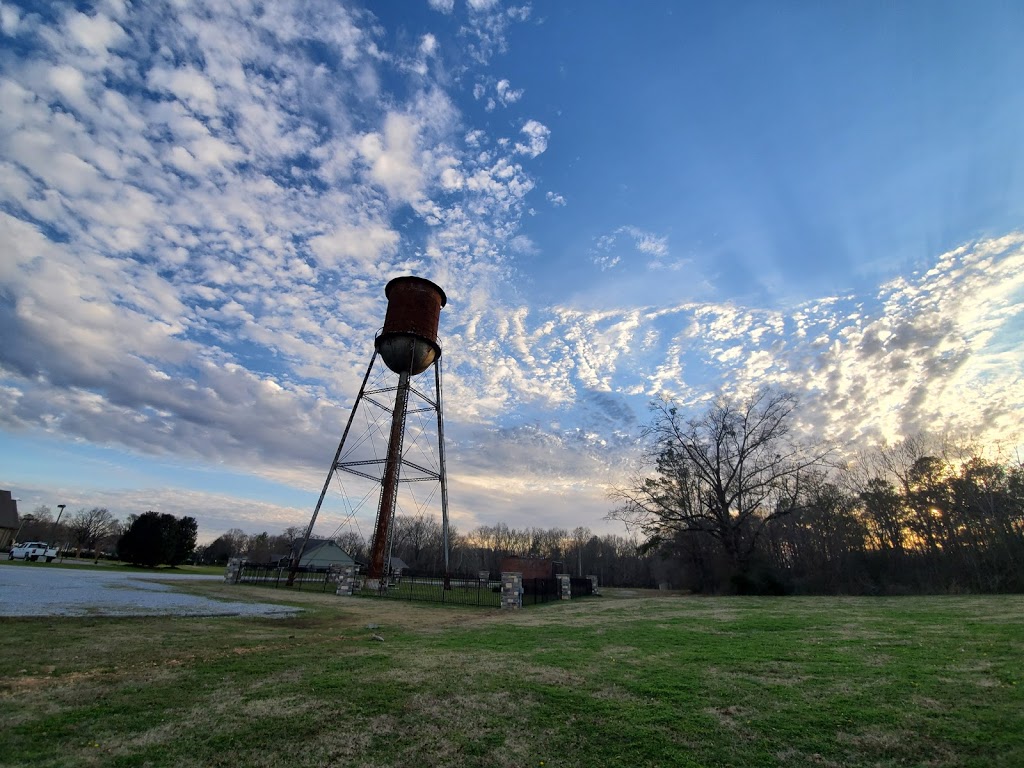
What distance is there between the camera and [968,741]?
450cm

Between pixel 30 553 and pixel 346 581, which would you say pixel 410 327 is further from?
pixel 30 553

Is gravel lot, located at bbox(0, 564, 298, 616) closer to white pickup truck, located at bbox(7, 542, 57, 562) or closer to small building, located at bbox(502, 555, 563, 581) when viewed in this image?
small building, located at bbox(502, 555, 563, 581)

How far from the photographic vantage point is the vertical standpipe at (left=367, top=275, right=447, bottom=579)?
91.9ft

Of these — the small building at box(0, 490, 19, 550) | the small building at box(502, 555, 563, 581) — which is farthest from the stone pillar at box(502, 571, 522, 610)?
the small building at box(0, 490, 19, 550)

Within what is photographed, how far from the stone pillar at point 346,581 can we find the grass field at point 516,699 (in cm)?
1569

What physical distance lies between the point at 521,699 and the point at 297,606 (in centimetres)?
1558

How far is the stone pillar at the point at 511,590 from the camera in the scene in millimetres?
21328

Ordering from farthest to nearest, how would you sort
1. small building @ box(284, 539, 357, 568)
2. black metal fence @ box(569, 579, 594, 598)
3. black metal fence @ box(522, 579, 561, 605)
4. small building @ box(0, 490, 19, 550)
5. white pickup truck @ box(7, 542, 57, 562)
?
1. small building @ box(284, 539, 357, 568)
2. small building @ box(0, 490, 19, 550)
3. white pickup truck @ box(7, 542, 57, 562)
4. black metal fence @ box(569, 579, 594, 598)
5. black metal fence @ box(522, 579, 561, 605)

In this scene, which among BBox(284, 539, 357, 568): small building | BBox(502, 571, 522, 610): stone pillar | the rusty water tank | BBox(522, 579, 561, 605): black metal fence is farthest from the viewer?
BBox(284, 539, 357, 568): small building

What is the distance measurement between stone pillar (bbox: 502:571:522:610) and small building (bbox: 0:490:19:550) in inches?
3023

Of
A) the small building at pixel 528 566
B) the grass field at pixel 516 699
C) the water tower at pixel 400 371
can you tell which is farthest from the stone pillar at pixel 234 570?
the small building at pixel 528 566

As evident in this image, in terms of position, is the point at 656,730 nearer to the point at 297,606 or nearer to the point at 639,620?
the point at 639,620

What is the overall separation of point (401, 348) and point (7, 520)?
72.1m

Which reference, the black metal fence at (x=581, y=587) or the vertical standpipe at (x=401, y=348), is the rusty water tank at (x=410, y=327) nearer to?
the vertical standpipe at (x=401, y=348)
